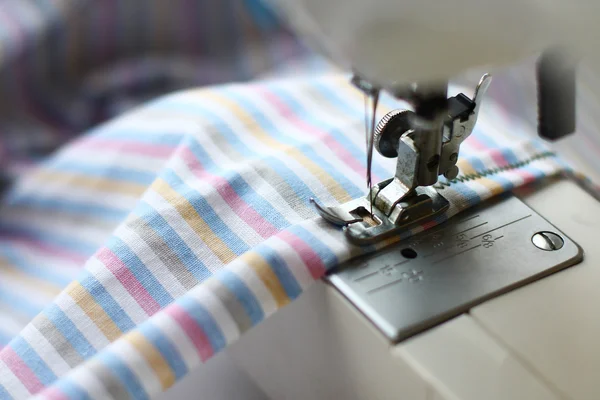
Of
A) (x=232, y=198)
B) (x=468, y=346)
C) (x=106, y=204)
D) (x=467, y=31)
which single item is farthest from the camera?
(x=106, y=204)

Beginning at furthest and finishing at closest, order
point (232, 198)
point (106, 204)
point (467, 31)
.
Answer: point (106, 204), point (232, 198), point (467, 31)

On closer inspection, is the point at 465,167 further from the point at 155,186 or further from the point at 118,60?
the point at 118,60

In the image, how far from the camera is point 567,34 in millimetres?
379

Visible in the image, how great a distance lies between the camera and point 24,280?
2.44ft

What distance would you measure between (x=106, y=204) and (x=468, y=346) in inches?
16.6

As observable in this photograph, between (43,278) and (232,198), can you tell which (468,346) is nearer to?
(232,198)

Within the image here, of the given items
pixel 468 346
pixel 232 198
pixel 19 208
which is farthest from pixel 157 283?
pixel 19 208

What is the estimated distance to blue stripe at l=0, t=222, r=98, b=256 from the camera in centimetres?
73

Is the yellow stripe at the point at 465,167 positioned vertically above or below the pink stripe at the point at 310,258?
below

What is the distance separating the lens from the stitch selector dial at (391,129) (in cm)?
51

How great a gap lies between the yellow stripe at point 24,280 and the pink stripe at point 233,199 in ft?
0.68

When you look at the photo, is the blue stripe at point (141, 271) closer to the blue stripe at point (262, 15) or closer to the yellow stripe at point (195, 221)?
the yellow stripe at point (195, 221)

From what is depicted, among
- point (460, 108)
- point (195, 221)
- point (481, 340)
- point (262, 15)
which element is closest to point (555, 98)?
point (460, 108)

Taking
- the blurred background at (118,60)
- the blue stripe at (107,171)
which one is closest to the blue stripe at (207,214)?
the blue stripe at (107,171)
